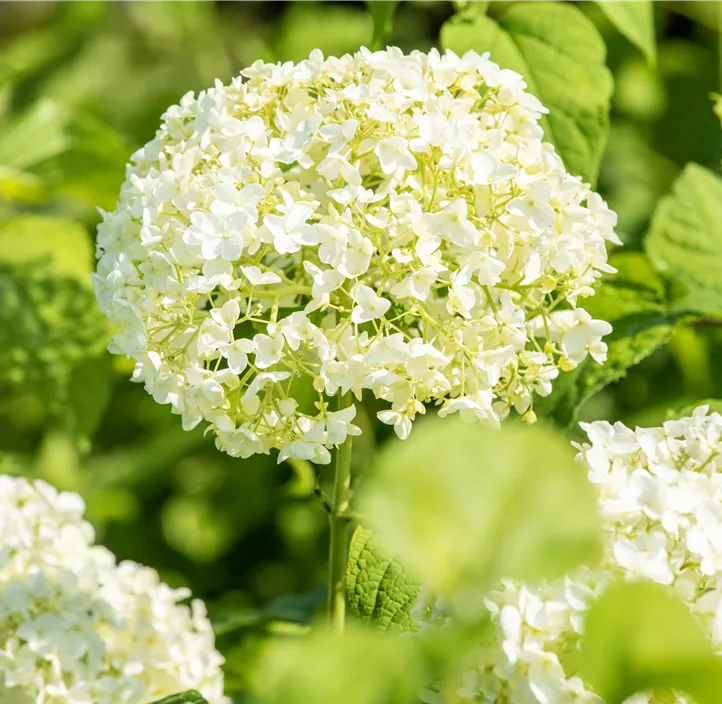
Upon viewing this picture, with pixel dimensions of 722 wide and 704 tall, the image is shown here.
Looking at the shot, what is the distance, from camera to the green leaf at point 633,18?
1332mm

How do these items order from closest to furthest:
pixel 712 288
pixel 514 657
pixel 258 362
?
pixel 514 657 → pixel 258 362 → pixel 712 288

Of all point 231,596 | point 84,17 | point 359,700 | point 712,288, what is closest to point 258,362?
point 359,700

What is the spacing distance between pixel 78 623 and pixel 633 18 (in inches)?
42.1

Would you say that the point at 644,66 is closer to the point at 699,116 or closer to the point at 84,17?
the point at 699,116

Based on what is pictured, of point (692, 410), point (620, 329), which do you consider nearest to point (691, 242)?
point (620, 329)

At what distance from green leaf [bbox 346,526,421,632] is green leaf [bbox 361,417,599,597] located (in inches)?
18.9

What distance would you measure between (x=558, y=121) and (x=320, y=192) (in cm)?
→ 42

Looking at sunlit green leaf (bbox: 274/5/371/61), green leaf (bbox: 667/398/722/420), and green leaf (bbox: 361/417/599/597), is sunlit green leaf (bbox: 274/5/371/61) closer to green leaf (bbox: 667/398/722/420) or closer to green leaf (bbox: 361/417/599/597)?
green leaf (bbox: 667/398/722/420)

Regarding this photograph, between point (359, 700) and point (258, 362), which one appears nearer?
point (359, 700)

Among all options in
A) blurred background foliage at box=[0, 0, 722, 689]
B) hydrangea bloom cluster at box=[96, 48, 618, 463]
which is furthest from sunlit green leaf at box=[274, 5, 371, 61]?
hydrangea bloom cluster at box=[96, 48, 618, 463]

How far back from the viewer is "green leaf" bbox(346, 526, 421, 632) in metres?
0.98

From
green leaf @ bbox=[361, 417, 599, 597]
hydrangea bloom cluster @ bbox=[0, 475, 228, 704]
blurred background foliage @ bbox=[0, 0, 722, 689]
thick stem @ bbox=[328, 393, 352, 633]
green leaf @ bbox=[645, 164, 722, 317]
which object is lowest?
blurred background foliage @ bbox=[0, 0, 722, 689]

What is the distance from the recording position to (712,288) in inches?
59.1

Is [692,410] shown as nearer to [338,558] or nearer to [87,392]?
[338,558]
